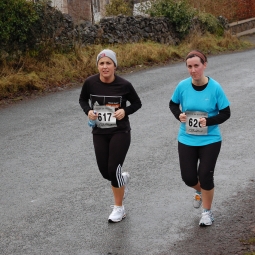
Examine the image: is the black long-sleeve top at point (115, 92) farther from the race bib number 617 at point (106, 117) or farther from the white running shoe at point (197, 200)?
the white running shoe at point (197, 200)

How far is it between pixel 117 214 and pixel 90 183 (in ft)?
4.65

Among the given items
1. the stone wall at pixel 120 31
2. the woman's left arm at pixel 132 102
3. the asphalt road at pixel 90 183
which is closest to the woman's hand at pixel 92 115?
the woman's left arm at pixel 132 102

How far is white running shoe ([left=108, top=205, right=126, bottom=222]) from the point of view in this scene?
651 cm

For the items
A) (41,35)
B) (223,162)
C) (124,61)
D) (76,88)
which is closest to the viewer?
(223,162)

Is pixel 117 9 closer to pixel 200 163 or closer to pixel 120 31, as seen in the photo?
pixel 120 31

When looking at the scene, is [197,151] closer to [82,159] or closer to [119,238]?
[119,238]

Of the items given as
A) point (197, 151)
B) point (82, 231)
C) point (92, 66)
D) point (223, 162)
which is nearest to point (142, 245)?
point (82, 231)

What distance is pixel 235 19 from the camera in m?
34.0

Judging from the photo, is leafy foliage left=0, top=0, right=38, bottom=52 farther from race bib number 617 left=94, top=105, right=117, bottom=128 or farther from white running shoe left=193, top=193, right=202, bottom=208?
white running shoe left=193, top=193, right=202, bottom=208

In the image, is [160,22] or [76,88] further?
[160,22]

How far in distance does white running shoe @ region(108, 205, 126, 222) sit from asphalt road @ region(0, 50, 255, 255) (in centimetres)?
7

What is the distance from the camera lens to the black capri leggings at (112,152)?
642 centimetres

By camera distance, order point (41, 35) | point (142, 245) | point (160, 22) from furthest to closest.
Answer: point (160, 22) < point (41, 35) < point (142, 245)

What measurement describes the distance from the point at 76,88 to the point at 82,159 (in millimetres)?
6760
